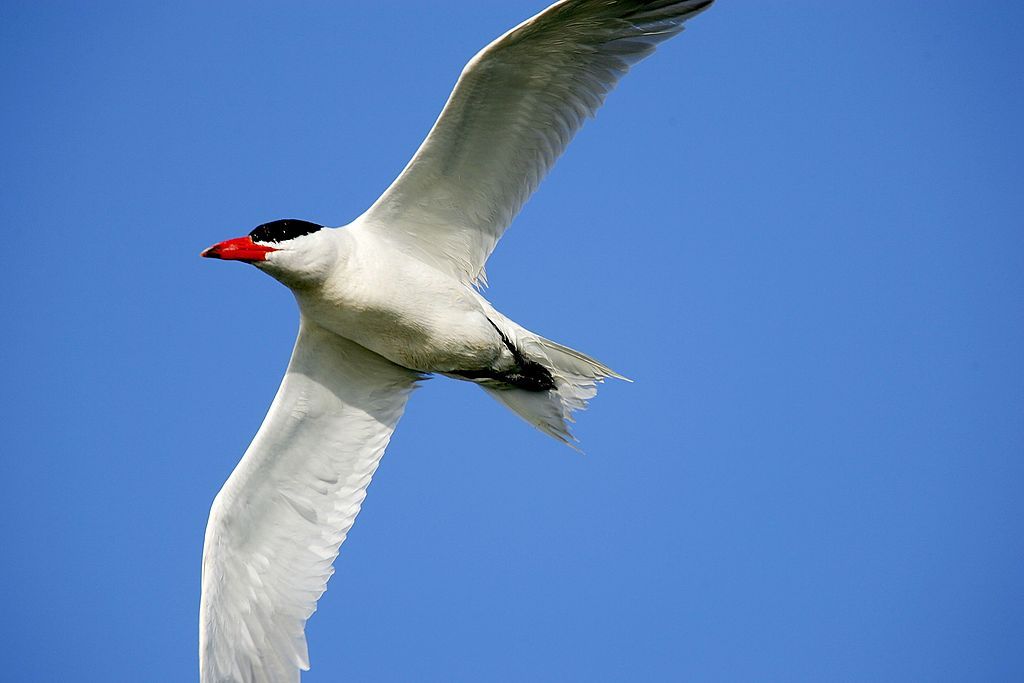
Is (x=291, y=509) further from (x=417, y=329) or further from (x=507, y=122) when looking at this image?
(x=507, y=122)

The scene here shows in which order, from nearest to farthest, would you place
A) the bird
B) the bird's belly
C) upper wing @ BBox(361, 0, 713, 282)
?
1. upper wing @ BBox(361, 0, 713, 282)
2. the bird
3. the bird's belly

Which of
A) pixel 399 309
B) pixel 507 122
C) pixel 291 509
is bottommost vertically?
pixel 291 509

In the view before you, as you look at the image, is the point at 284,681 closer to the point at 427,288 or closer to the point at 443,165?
the point at 427,288

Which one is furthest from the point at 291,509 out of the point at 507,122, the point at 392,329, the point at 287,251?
the point at 507,122

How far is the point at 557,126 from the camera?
692cm

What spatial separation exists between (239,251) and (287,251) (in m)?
0.28

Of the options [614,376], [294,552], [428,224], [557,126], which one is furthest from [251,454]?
[557,126]

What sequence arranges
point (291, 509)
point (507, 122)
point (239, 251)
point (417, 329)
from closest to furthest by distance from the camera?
point (239, 251)
point (507, 122)
point (417, 329)
point (291, 509)

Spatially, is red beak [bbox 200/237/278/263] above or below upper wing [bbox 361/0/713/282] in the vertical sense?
below

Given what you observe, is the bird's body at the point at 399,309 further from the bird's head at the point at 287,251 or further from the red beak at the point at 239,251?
the red beak at the point at 239,251

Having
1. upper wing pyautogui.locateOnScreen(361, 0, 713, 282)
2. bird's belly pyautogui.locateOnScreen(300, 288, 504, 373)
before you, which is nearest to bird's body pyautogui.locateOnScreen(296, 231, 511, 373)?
bird's belly pyautogui.locateOnScreen(300, 288, 504, 373)

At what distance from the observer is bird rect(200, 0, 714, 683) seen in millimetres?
6531

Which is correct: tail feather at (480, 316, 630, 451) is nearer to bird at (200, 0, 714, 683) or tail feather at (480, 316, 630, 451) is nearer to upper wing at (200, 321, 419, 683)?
bird at (200, 0, 714, 683)

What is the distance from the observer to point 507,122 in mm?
6773
